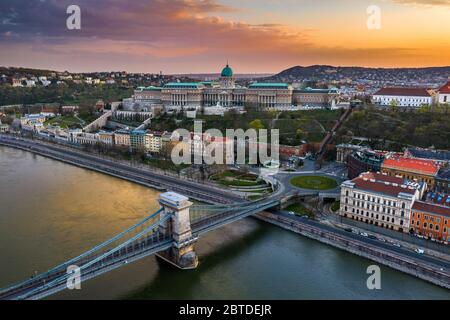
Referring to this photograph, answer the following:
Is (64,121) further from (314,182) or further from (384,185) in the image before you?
(384,185)

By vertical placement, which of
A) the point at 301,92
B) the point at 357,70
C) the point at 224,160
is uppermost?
the point at 357,70

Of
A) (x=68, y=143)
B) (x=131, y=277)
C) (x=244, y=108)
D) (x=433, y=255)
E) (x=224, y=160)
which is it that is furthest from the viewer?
(x=244, y=108)

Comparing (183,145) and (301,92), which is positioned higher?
(301,92)

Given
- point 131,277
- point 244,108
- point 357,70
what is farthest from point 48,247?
point 357,70

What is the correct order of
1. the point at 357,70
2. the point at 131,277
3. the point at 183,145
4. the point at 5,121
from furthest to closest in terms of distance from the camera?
the point at 357,70
the point at 5,121
the point at 183,145
the point at 131,277

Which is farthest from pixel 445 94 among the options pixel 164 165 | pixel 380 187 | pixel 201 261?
pixel 201 261

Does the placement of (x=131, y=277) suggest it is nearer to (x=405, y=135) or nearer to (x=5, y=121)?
(x=405, y=135)

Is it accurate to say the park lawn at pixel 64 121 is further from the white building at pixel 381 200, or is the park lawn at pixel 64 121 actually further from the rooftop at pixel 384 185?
the rooftop at pixel 384 185
